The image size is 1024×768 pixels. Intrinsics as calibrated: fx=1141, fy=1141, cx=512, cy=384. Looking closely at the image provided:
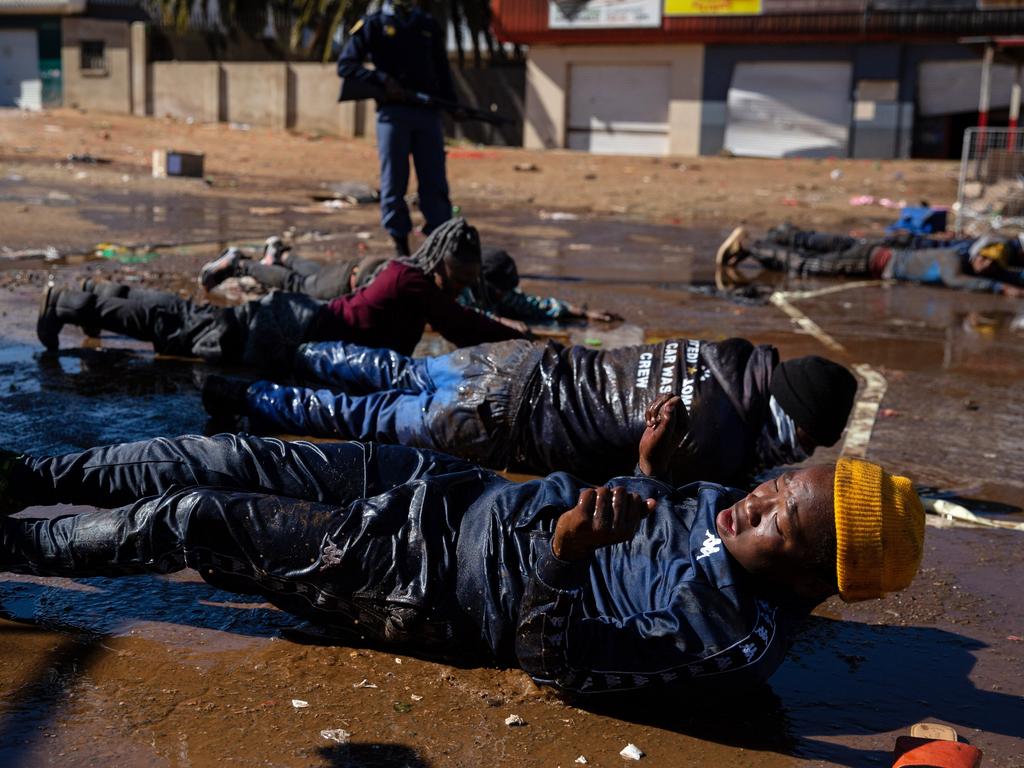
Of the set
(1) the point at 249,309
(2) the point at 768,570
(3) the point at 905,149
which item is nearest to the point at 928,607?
(2) the point at 768,570

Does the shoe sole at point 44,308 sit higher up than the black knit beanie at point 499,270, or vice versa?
the black knit beanie at point 499,270

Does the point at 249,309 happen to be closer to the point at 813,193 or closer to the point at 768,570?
the point at 768,570

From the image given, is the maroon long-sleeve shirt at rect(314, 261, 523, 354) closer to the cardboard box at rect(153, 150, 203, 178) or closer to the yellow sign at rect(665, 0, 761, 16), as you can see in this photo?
the cardboard box at rect(153, 150, 203, 178)

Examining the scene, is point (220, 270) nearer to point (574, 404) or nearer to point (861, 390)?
point (574, 404)

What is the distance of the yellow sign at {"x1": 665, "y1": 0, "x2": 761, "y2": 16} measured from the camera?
2609 cm

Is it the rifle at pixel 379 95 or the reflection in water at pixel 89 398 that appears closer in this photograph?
the reflection in water at pixel 89 398

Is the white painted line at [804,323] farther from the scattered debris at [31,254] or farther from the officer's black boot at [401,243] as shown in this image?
the scattered debris at [31,254]

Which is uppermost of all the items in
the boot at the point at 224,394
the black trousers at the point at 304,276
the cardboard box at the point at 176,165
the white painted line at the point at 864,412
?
the cardboard box at the point at 176,165

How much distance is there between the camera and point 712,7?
26.3m

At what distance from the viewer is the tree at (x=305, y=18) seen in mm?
31016

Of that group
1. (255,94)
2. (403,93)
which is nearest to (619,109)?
(255,94)

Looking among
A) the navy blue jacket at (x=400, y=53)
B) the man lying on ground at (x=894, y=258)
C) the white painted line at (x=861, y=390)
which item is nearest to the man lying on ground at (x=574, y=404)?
the white painted line at (x=861, y=390)

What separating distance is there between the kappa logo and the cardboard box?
15.9m

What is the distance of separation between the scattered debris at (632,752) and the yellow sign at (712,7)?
84.5 feet
